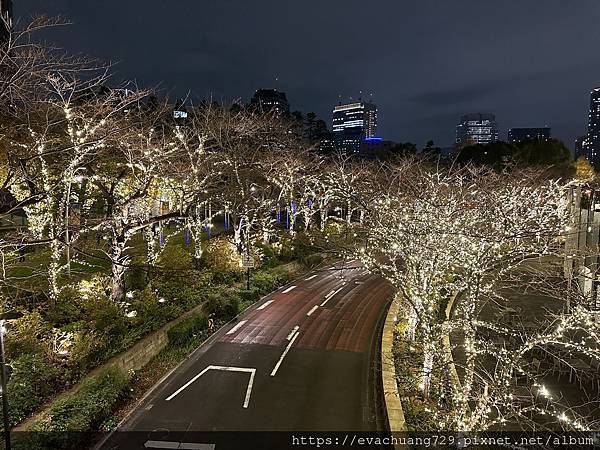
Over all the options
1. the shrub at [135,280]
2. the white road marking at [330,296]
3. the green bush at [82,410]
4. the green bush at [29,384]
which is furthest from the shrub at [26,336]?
the white road marking at [330,296]

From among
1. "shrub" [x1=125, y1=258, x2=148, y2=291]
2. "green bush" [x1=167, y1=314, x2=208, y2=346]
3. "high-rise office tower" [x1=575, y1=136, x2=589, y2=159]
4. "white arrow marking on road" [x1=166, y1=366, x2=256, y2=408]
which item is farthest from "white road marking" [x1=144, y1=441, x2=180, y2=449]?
"high-rise office tower" [x1=575, y1=136, x2=589, y2=159]

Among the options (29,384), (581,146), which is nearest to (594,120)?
(581,146)

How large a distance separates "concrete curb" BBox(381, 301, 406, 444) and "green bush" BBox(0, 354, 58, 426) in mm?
9414

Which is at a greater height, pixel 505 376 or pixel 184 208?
pixel 184 208

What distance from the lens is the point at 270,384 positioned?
13.2m

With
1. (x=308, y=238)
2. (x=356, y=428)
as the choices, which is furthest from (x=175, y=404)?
(x=308, y=238)

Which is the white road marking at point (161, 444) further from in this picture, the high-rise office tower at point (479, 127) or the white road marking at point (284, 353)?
the high-rise office tower at point (479, 127)

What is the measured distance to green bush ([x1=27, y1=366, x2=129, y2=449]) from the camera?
9.48 meters

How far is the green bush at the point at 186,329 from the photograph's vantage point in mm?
15977

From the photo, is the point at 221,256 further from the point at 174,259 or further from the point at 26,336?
the point at 26,336

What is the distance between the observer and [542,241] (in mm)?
11148

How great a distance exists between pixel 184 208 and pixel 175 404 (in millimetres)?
9604

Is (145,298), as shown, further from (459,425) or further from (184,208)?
(459,425)

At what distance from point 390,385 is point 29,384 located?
10.2 metres
